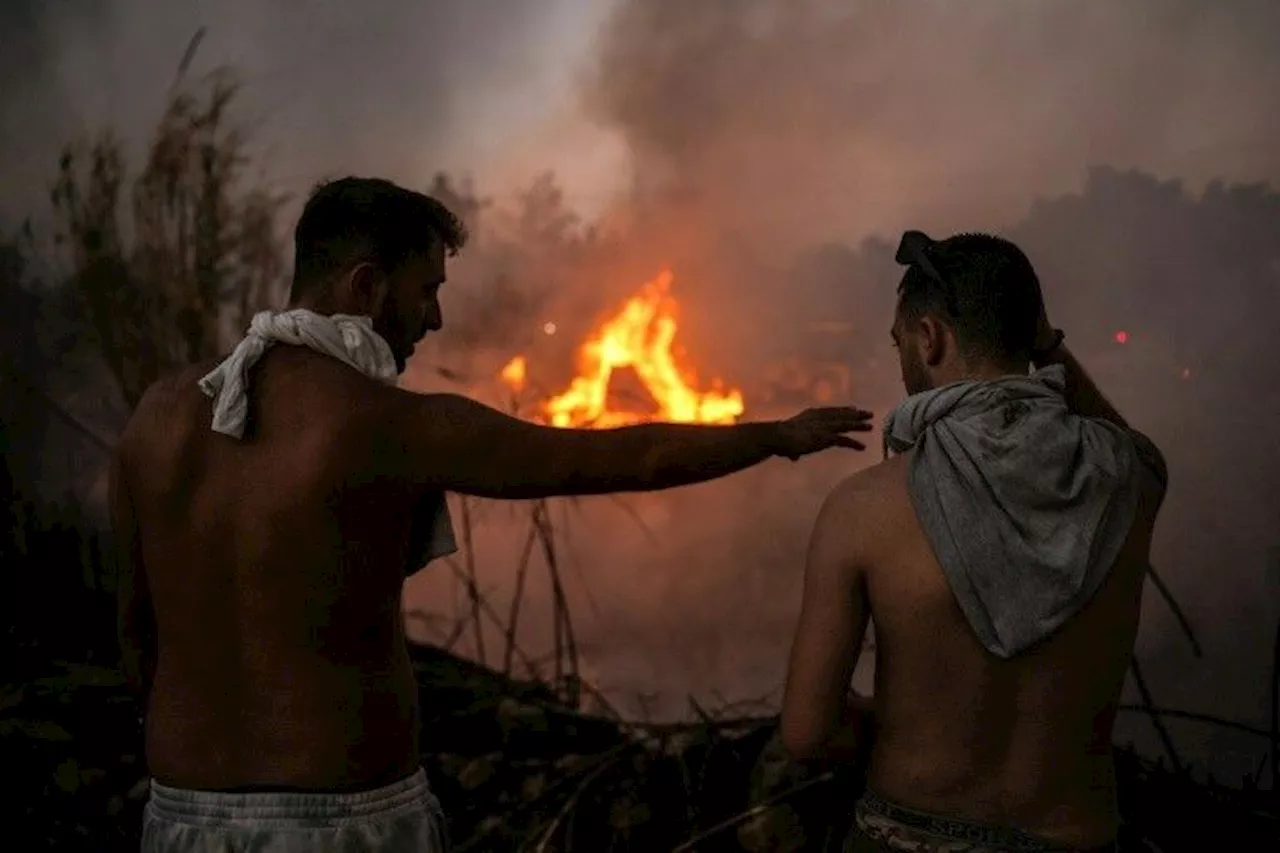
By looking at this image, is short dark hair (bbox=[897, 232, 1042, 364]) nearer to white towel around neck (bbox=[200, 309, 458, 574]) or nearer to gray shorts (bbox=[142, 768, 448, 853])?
white towel around neck (bbox=[200, 309, 458, 574])

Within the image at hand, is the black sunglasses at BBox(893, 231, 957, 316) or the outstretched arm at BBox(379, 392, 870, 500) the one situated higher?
the black sunglasses at BBox(893, 231, 957, 316)

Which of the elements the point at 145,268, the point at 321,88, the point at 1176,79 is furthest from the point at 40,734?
the point at 1176,79

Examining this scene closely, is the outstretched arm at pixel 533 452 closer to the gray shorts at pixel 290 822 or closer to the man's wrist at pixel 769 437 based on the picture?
the man's wrist at pixel 769 437

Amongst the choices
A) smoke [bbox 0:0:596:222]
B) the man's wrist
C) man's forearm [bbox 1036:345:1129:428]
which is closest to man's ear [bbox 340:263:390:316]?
the man's wrist

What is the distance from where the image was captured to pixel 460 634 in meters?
4.20

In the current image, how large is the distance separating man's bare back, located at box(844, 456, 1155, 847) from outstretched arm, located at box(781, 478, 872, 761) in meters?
0.02

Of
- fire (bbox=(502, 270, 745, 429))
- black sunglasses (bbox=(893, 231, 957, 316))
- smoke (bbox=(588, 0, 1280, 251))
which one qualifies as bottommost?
black sunglasses (bbox=(893, 231, 957, 316))

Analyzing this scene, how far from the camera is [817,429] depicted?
78.7 inches

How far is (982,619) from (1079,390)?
0.61 metres

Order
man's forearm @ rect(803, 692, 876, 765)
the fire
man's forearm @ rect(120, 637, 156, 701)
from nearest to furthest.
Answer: man's forearm @ rect(803, 692, 876, 765) < man's forearm @ rect(120, 637, 156, 701) < the fire

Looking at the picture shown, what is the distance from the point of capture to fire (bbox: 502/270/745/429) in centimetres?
395

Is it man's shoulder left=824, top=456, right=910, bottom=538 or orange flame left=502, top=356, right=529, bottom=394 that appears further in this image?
orange flame left=502, top=356, right=529, bottom=394

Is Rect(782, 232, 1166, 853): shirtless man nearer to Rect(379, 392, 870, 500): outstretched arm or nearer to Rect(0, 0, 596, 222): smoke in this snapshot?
Rect(379, 392, 870, 500): outstretched arm

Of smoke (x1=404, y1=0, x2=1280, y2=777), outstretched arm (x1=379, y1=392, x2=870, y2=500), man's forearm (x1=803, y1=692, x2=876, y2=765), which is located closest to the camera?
man's forearm (x1=803, y1=692, x2=876, y2=765)
